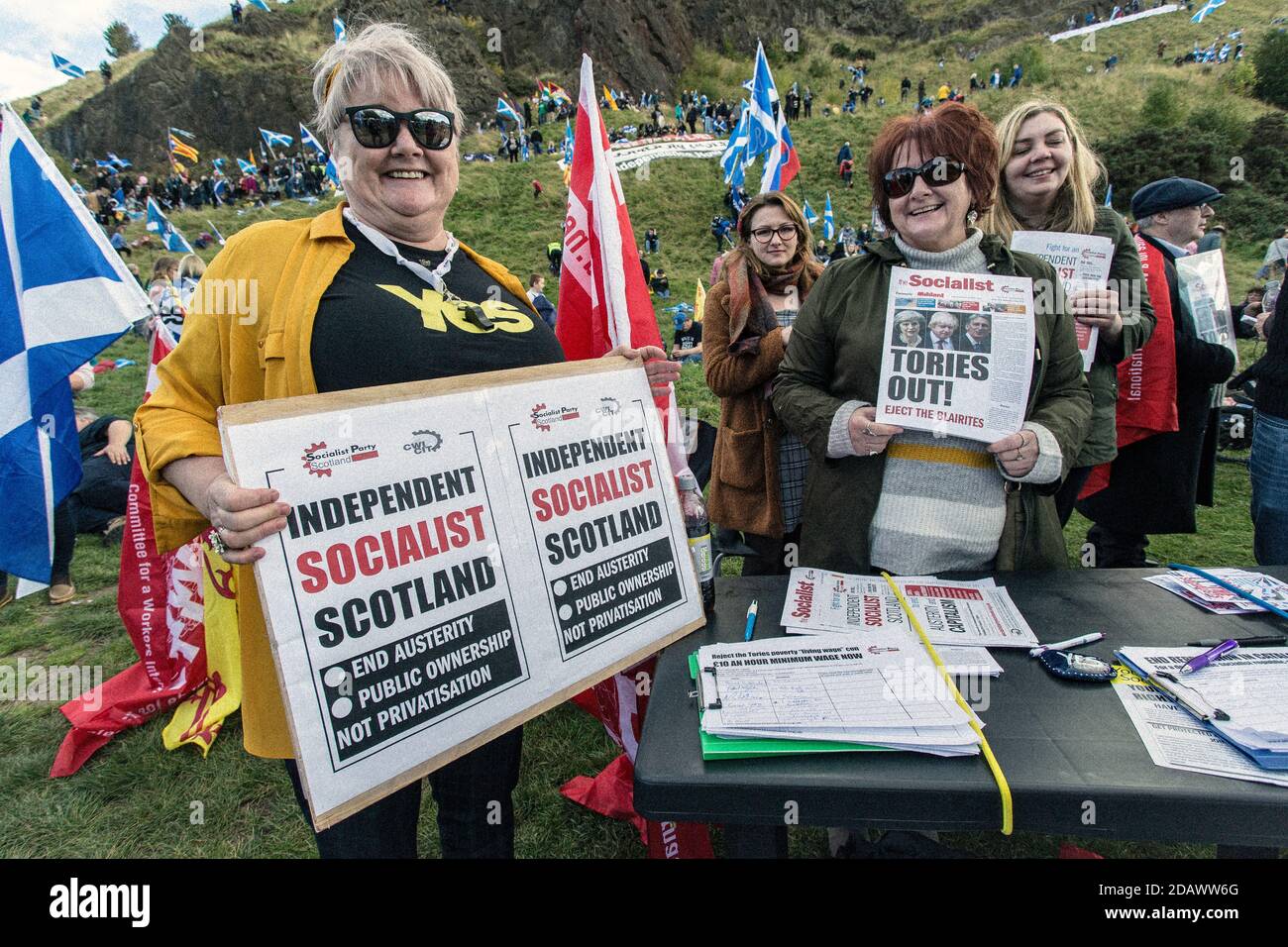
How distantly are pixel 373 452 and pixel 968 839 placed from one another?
2.48 meters

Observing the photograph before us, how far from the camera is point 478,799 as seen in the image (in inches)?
64.3

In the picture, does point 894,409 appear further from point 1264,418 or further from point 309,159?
point 309,159

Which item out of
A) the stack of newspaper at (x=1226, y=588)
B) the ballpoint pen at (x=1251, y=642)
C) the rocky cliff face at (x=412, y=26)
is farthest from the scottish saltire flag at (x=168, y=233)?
the rocky cliff face at (x=412, y=26)

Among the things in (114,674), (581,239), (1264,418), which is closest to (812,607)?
(581,239)

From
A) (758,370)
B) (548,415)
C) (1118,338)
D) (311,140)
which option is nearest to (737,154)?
(311,140)

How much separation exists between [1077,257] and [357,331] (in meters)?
2.39

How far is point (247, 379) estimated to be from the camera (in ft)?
4.49

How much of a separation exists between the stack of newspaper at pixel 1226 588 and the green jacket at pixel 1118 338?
0.77 m

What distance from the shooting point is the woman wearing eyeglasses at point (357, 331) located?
132cm

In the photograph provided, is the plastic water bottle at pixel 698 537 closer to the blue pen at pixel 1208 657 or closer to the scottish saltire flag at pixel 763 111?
the blue pen at pixel 1208 657

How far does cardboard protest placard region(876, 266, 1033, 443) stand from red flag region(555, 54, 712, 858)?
825 mm

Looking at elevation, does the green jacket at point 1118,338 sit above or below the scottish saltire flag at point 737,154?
below

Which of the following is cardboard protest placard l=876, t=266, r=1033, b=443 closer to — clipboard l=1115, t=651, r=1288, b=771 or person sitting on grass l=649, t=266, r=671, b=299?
clipboard l=1115, t=651, r=1288, b=771

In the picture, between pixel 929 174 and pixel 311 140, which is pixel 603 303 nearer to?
pixel 929 174
